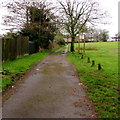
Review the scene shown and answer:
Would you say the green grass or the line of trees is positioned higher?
the line of trees

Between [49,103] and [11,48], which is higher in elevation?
→ [11,48]

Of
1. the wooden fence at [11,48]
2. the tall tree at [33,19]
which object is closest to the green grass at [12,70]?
the wooden fence at [11,48]

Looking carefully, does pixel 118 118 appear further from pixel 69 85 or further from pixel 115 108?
pixel 69 85

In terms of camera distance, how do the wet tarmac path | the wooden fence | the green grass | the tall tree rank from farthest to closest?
1. the tall tree
2. the wooden fence
3. the green grass
4. the wet tarmac path

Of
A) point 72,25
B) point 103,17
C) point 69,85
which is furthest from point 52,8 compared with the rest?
point 69,85

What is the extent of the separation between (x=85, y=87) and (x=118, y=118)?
2.56 m

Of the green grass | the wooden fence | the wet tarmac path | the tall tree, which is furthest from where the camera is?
the tall tree

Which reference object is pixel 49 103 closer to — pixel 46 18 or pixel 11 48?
pixel 11 48

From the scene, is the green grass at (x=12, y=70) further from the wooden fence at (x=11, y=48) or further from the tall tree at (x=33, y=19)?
the tall tree at (x=33, y=19)

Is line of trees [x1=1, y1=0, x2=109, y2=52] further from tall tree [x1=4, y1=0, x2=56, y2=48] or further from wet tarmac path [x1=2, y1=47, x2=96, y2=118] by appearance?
wet tarmac path [x1=2, y1=47, x2=96, y2=118]

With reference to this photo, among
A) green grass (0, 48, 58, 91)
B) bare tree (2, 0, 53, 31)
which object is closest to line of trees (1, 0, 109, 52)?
bare tree (2, 0, 53, 31)

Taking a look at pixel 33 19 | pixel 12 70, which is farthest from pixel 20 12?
pixel 12 70

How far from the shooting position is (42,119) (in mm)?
3447

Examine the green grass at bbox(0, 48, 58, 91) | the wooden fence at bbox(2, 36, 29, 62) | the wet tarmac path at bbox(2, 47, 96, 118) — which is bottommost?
the wet tarmac path at bbox(2, 47, 96, 118)
